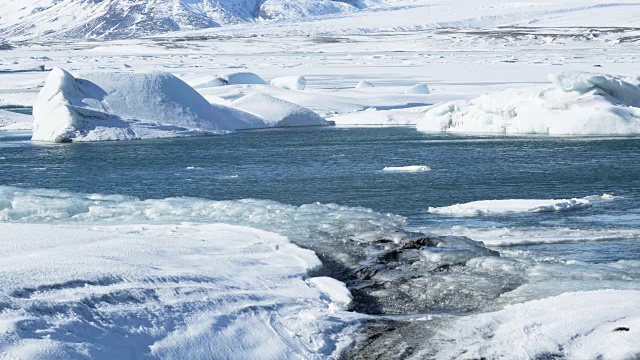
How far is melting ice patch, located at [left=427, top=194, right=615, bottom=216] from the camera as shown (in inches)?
393

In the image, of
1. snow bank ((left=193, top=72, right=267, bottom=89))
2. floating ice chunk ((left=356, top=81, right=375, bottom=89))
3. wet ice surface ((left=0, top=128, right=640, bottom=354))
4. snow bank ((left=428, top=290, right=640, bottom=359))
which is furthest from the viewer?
floating ice chunk ((left=356, top=81, right=375, bottom=89))

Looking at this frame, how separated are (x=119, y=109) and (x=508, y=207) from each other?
39.0 ft

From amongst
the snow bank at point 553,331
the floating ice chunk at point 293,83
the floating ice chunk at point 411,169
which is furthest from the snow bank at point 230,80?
the snow bank at point 553,331

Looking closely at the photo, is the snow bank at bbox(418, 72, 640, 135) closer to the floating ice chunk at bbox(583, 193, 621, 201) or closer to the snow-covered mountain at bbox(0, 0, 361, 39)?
the floating ice chunk at bbox(583, 193, 621, 201)

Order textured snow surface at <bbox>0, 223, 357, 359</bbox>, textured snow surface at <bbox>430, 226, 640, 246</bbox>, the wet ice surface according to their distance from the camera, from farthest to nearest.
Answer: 1. textured snow surface at <bbox>430, 226, 640, 246</bbox>
2. the wet ice surface
3. textured snow surface at <bbox>0, 223, 357, 359</bbox>

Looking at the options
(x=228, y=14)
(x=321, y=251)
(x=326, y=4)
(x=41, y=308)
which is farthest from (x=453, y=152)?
(x=228, y=14)

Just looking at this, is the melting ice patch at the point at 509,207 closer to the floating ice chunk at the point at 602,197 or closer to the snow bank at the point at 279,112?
the floating ice chunk at the point at 602,197

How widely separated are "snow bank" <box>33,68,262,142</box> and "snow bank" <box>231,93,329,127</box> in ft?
5.26

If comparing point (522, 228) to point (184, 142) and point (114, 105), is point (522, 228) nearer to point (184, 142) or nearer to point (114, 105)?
point (184, 142)

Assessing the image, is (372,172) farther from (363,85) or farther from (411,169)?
(363,85)

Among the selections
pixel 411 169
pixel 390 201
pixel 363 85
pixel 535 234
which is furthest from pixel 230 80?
pixel 535 234

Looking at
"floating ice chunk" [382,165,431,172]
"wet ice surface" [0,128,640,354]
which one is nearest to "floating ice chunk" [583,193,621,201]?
"wet ice surface" [0,128,640,354]

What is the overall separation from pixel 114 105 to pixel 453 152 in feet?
26.0

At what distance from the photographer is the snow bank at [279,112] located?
893 inches
